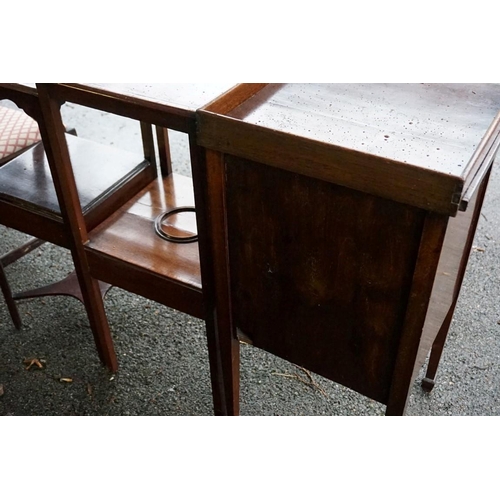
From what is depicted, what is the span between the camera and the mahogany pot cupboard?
3.01 feet

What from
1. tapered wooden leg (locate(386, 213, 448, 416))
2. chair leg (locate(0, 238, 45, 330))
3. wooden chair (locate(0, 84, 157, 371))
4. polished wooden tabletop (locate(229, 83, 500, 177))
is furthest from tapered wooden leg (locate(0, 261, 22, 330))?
tapered wooden leg (locate(386, 213, 448, 416))

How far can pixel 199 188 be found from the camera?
1135 millimetres

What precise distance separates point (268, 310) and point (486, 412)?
787 mm

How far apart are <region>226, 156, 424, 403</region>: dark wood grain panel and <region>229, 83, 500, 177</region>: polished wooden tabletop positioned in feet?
0.26

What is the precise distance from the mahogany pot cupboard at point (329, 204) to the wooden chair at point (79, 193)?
0.59ft

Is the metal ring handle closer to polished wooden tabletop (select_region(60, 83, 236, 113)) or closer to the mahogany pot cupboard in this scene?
the mahogany pot cupboard

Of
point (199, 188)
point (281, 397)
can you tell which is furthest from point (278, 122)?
point (281, 397)

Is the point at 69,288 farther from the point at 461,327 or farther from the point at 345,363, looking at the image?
the point at 461,327

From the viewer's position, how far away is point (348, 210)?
0.97 m

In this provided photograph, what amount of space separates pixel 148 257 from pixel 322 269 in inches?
19.9

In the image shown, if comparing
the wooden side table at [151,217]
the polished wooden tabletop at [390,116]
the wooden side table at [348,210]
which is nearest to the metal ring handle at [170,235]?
the wooden side table at [151,217]

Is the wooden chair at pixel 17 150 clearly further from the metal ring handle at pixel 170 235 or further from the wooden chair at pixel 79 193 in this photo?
the metal ring handle at pixel 170 235

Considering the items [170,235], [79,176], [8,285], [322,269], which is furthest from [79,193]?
[322,269]

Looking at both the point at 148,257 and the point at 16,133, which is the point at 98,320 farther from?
the point at 16,133
